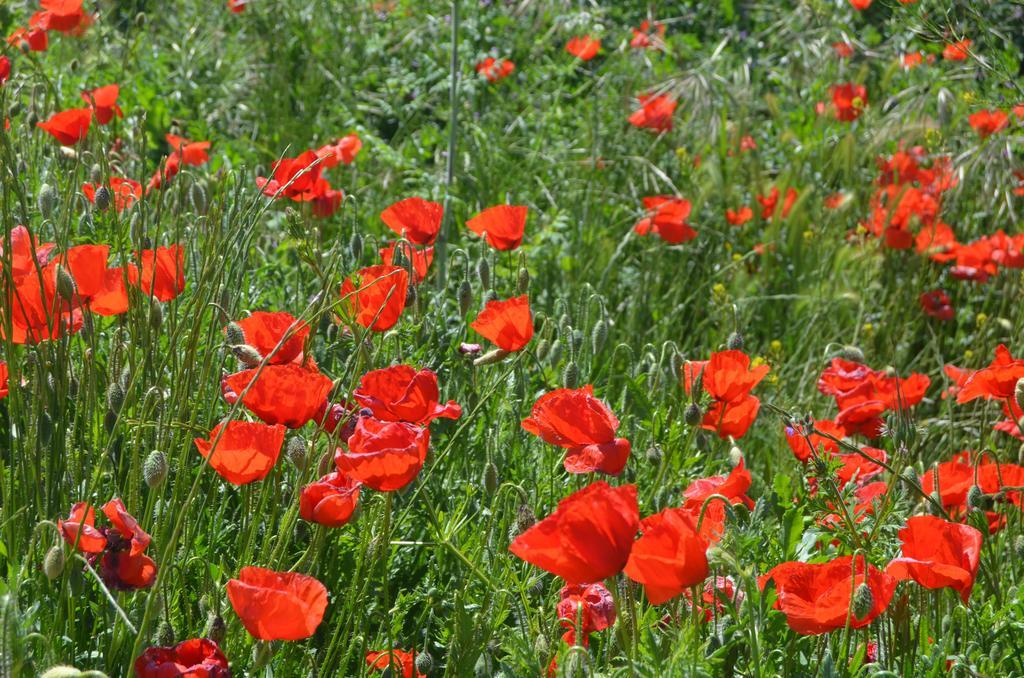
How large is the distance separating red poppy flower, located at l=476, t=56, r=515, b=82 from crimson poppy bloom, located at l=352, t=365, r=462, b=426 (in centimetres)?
321

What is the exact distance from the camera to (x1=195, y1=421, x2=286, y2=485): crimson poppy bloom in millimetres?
1498

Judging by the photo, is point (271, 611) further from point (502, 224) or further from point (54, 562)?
point (502, 224)

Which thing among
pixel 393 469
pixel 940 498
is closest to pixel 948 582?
pixel 940 498

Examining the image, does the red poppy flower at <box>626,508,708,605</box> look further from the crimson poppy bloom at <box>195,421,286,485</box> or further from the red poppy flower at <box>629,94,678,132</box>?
the red poppy flower at <box>629,94,678,132</box>

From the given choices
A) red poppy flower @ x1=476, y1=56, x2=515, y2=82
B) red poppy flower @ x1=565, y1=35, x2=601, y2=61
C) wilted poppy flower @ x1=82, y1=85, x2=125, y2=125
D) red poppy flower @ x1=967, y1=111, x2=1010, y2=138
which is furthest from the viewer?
red poppy flower @ x1=476, y1=56, x2=515, y2=82

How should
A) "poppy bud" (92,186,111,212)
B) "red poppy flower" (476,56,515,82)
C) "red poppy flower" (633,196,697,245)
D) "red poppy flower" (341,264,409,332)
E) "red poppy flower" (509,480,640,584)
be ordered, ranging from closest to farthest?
1. "red poppy flower" (509,480,640,584)
2. "red poppy flower" (341,264,409,332)
3. "poppy bud" (92,186,111,212)
4. "red poppy flower" (633,196,697,245)
5. "red poppy flower" (476,56,515,82)

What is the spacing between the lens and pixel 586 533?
1219 millimetres

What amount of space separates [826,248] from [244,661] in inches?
118

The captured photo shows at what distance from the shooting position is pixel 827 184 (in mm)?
4664

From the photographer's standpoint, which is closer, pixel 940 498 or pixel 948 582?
pixel 948 582

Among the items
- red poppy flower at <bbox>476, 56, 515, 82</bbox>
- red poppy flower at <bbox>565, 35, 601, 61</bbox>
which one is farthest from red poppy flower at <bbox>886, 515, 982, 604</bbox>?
red poppy flower at <bbox>476, 56, 515, 82</bbox>

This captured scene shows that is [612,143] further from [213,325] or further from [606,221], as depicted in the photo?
[213,325]

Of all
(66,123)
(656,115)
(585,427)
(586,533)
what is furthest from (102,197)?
(656,115)

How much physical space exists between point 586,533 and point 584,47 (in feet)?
12.0
